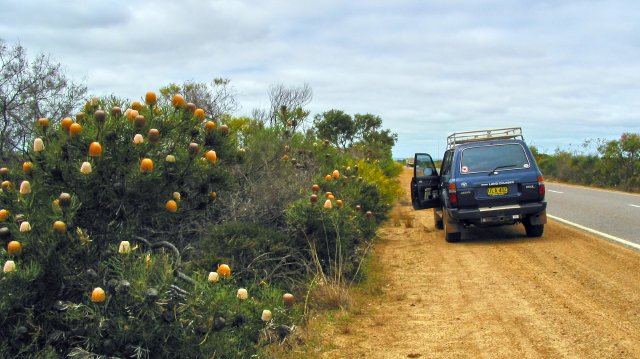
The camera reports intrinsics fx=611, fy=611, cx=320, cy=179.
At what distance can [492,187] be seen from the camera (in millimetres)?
10031

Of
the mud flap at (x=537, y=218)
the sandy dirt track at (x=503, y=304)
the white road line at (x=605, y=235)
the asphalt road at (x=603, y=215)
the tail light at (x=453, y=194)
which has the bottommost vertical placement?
the sandy dirt track at (x=503, y=304)

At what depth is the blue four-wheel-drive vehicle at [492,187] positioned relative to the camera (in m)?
10.0

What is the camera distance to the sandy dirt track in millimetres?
4930

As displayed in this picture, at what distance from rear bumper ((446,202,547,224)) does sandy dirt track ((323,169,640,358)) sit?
0.46 meters

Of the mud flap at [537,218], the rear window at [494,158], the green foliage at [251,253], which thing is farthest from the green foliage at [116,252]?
the mud flap at [537,218]

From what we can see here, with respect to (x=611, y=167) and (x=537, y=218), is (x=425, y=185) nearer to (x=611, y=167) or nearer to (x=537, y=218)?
(x=537, y=218)

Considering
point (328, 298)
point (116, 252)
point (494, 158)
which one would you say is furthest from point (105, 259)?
point (494, 158)

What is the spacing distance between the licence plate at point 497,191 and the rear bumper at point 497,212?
225mm

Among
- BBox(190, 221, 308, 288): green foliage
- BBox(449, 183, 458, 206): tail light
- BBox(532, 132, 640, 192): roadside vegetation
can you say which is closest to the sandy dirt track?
BBox(449, 183, 458, 206): tail light

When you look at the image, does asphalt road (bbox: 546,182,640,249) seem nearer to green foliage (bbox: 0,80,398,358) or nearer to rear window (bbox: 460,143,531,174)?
rear window (bbox: 460,143,531,174)

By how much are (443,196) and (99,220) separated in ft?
25.6

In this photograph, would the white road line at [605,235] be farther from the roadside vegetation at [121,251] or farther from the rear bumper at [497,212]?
the roadside vegetation at [121,251]

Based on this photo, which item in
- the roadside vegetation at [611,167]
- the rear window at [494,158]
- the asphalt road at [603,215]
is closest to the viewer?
the rear window at [494,158]

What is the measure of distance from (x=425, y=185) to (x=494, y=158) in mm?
1821
